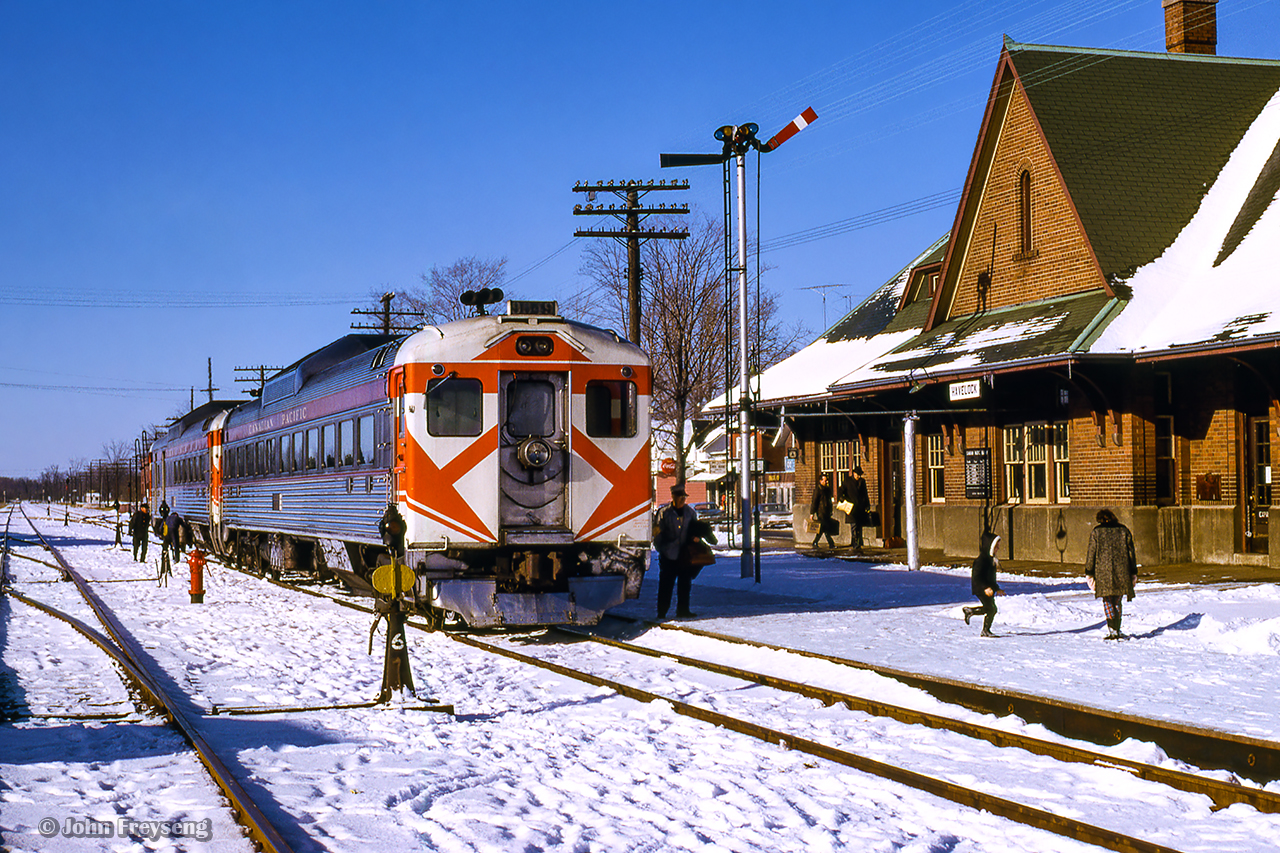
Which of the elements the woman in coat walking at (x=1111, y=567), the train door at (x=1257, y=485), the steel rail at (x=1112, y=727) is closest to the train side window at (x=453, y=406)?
the steel rail at (x=1112, y=727)

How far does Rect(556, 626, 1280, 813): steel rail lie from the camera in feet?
23.0

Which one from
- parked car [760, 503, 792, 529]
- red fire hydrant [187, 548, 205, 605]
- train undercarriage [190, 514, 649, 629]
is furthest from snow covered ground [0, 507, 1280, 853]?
parked car [760, 503, 792, 529]

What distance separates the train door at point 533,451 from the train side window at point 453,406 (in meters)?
0.28

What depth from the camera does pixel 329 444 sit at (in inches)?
698

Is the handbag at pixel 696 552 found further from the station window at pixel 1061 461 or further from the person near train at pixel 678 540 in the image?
the station window at pixel 1061 461

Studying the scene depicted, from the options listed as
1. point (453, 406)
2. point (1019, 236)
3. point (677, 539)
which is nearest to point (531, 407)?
point (453, 406)

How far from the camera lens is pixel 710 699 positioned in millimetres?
10469

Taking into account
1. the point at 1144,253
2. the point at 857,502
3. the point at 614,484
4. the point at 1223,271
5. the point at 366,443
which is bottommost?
the point at 857,502

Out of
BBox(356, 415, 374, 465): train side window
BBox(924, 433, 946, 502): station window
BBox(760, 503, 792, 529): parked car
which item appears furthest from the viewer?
BBox(760, 503, 792, 529): parked car

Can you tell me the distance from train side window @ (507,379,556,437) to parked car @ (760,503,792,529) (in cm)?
3553

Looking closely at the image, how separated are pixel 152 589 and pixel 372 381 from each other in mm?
9914

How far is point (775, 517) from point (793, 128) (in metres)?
38.0

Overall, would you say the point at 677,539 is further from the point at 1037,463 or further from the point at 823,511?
the point at 823,511

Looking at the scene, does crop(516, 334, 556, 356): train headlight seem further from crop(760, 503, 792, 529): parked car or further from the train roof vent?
crop(760, 503, 792, 529): parked car
